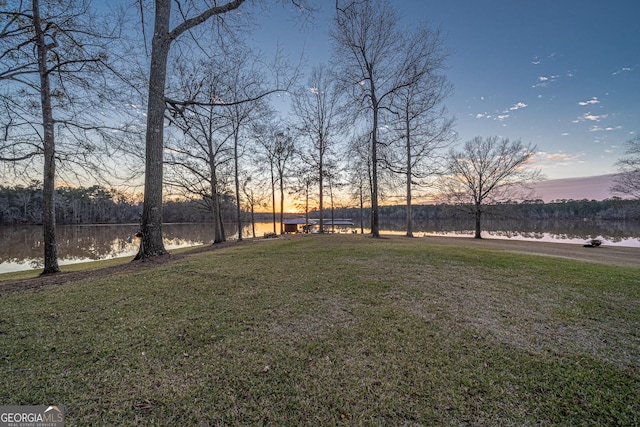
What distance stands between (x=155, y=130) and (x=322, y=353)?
22.8 feet

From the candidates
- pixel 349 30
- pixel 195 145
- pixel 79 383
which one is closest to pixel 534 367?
pixel 79 383

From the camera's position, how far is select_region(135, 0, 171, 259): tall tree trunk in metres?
6.41

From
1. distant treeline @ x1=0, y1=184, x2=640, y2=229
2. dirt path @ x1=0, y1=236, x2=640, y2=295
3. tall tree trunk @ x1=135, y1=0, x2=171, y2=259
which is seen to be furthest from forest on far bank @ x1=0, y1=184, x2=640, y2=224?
tall tree trunk @ x1=135, y1=0, x2=171, y2=259

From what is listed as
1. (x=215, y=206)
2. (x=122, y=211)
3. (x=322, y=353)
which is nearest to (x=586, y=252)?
(x=322, y=353)

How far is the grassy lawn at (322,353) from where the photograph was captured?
1.73 meters

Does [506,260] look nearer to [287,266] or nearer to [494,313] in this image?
[494,313]

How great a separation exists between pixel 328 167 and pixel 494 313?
1755 cm

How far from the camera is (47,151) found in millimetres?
6812

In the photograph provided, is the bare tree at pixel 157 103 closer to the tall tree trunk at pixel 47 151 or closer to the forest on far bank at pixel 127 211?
the tall tree trunk at pixel 47 151

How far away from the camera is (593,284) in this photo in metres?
4.62

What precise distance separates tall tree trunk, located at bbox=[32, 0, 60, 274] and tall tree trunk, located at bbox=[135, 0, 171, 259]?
103 inches

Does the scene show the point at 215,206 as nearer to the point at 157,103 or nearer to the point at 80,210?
the point at 157,103
